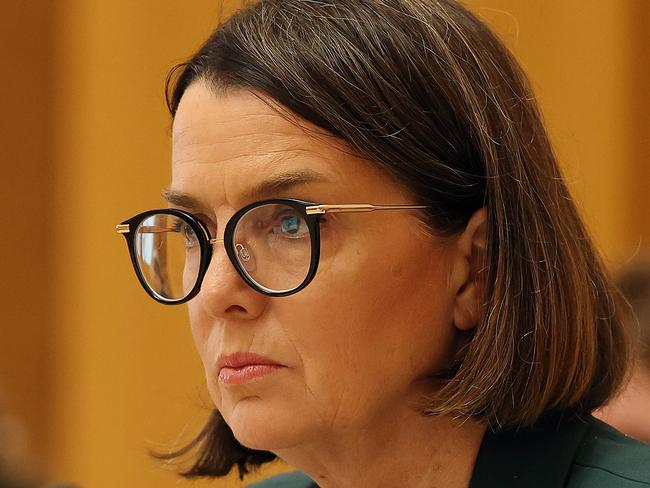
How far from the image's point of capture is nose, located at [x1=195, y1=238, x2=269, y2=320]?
1.78m

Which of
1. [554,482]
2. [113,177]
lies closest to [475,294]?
[554,482]

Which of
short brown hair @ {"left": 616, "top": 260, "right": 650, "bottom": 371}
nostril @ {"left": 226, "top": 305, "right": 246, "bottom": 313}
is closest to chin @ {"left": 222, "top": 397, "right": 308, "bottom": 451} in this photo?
nostril @ {"left": 226, "top": 305, "right": 246, "bottom": 313}

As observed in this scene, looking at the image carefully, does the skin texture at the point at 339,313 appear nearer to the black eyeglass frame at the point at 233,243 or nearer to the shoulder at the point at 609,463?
the black eyeglass frame at the point at 233,243

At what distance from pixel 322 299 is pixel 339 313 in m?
0.03

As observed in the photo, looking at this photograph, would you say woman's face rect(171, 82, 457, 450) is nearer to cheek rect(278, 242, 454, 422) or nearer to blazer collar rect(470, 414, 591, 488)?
cheek rect(278, 242, 454, 422)

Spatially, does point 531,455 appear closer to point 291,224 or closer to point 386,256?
point 386,256

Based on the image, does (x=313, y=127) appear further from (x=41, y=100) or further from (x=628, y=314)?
(x=41, y=100)

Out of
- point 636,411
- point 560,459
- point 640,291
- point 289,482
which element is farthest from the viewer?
point 640,291

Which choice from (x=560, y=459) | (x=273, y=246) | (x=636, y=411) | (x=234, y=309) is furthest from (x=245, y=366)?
(x=636, y=411)

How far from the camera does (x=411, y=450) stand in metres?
1.91

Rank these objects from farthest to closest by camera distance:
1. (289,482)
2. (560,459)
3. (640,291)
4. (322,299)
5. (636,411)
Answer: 1. (640,291)
2. (636,411)
3. (289,482)
4. (560,459)
5. (322,299)

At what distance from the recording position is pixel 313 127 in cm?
179

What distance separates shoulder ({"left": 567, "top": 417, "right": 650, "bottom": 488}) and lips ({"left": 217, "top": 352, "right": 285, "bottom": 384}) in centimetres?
51

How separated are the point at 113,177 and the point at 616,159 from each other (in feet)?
6.00
